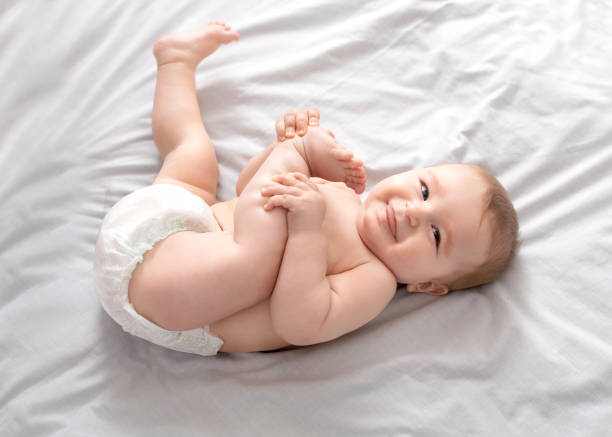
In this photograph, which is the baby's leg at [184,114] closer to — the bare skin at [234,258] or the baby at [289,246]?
the baby at [289,246]

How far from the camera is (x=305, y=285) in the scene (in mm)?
1174

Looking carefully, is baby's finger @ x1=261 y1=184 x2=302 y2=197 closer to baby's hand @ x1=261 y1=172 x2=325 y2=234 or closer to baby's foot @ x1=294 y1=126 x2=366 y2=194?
baby's hand @ x1=261 y1=172 x2=325 y2=234

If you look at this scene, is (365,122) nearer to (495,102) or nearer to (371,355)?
(495,102)

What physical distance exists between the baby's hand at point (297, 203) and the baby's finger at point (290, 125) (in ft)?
0.51

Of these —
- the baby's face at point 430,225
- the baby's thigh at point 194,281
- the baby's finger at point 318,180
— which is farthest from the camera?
the baby's finger at point 318,180

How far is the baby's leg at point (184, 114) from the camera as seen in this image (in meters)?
1.43

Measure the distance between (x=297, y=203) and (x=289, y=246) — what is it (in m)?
0.09

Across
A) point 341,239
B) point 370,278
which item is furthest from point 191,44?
point 370,278

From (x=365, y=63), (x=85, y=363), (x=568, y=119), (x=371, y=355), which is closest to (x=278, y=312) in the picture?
(x=371, y=355)

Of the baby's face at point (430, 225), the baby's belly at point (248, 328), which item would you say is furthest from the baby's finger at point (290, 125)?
the baby's belly at point (248, 328)

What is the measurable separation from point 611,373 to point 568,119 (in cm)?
65

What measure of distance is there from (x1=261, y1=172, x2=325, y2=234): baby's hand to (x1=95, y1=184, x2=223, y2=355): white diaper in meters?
0.18

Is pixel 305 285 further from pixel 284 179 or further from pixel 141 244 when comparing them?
pixel 141 244

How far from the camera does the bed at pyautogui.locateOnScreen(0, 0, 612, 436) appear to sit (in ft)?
3.96
